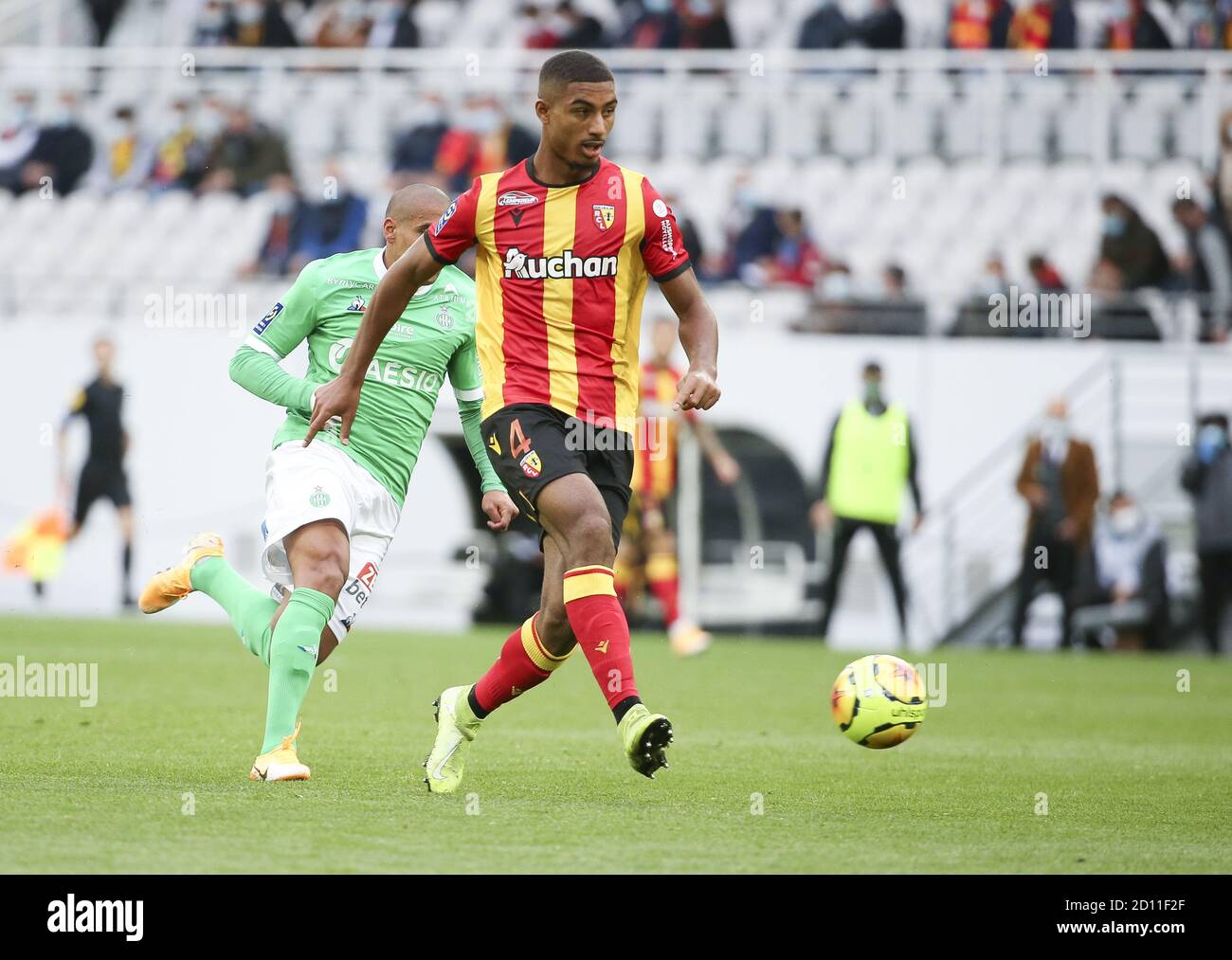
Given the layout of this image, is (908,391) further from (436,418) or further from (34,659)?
(34,659)

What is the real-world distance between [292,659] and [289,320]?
132 centimetres

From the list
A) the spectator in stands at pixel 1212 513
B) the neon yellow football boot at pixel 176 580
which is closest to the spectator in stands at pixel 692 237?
the spectator in stands at pixel 1212 513

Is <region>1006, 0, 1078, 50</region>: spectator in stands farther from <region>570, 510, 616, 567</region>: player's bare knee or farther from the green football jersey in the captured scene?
<region>570, 510, 616, 567</region>: player's bare knee

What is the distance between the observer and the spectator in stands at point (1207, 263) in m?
18.2

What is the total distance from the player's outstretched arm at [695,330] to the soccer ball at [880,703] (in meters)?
1.43

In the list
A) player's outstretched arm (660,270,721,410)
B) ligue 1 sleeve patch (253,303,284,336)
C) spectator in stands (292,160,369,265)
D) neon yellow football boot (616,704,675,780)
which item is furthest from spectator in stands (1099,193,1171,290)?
neon yellow football boot (616,704,675,780)

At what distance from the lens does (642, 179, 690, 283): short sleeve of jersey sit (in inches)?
252

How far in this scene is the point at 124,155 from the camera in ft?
70.3

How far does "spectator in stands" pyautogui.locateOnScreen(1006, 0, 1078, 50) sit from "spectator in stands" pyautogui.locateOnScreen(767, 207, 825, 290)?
3.69 meters

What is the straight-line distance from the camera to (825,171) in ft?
65.8

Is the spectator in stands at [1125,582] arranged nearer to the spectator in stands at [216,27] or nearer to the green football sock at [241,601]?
the green football sock at [241,601]

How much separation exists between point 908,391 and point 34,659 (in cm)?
881

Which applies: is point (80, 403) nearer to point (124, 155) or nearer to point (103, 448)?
point (103, 448)
